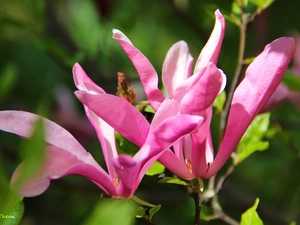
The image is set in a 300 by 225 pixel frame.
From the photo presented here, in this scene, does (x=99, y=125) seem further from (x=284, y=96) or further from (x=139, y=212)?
(x=284, y=96)

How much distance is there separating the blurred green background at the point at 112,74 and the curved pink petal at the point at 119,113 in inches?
17.6

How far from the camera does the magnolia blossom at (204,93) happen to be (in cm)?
74

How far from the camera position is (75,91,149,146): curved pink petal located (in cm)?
A: 73

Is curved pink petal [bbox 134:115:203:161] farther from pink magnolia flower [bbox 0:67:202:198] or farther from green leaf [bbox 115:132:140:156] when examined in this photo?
green leaf [bbox 115:132:140:156]

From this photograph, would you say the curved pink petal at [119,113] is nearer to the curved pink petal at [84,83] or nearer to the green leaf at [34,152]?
the curved pink petal at [84,83]

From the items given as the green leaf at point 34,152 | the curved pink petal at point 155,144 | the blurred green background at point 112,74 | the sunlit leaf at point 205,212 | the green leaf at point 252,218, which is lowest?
the blurred green background at point 112,74

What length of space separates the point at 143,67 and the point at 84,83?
75 millimetres

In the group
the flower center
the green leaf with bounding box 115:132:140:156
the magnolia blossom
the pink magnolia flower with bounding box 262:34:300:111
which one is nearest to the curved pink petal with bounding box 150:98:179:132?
the magnolia blossom

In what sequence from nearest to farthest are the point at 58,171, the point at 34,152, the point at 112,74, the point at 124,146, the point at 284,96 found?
the point at 34,152, the point at 58,171, the point at 124,146, the point at 284,96, the point at 112,74

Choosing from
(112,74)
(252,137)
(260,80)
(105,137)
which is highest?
(260,80)

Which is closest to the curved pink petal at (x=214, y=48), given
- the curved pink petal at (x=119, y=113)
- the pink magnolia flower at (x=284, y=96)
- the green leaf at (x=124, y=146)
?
the curved pink petal at (x=119, y=113)

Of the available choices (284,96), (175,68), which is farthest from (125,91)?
(284,96)

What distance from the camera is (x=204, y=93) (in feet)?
2.39

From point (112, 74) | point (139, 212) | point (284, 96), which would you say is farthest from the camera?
point (112, 74)
